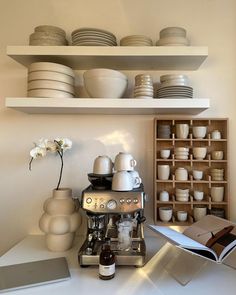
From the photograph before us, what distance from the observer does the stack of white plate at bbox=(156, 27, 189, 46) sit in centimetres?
112

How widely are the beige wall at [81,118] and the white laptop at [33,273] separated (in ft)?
1.34

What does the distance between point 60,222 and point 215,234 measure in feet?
2.12

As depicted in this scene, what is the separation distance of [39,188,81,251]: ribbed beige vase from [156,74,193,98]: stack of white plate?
2.19 feet

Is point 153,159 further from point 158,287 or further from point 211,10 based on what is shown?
point 211,10

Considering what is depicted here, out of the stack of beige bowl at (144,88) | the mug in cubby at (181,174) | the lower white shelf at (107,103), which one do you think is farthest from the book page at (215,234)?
the stack of beige bowl at (144,88)

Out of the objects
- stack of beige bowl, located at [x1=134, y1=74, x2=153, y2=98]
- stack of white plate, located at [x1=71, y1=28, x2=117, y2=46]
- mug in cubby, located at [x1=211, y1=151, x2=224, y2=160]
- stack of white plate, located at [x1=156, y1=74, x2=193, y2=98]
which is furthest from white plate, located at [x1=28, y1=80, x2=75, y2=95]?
mug in cubby, located at [x1=211, y1=151, x2=224, y2=160]

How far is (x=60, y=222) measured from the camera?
105 centimetres

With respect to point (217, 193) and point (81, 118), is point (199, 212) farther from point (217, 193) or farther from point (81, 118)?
point (81, 118)

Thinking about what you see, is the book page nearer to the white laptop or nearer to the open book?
the open book

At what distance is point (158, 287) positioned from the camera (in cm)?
77

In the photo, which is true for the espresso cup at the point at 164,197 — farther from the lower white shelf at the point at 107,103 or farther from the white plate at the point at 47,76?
the white plate at the point at 47,76

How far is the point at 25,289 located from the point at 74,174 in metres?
0.62

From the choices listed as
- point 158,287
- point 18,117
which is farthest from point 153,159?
point 18,117

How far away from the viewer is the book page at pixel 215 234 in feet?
2.80
